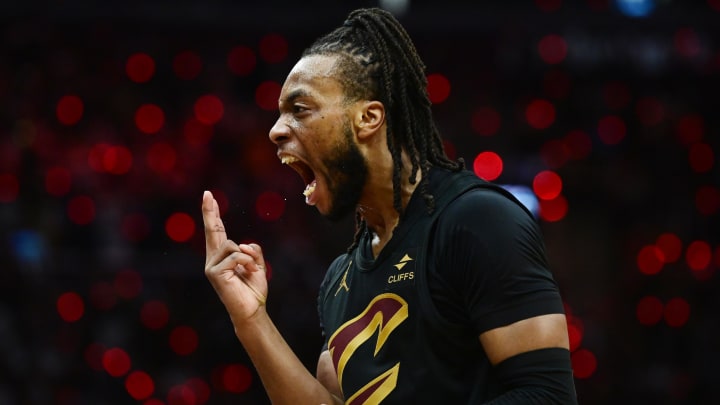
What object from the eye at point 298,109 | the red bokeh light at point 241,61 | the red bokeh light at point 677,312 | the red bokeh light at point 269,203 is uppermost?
the red bokeh light at point 241,61

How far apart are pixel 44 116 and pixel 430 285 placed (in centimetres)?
681

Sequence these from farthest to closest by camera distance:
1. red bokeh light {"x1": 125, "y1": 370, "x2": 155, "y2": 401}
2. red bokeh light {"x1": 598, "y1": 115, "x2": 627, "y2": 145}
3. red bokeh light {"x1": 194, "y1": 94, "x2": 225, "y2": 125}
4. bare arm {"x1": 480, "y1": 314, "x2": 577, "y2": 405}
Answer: red bokeh light {"x1": 598, "y1": 115, "x2": 627, "y2": 145}
red bokeh light {"x1": 194, "y1": 94, "x2": 225, "y2": 125}
red bokeh light {"x1": 125, "y1": 370, "x2": 155, "y2": 401}
bare arm {"x1": 480, "y1": 314, "x2": 577, "y2": 405}

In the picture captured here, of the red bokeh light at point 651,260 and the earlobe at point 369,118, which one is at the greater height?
the earlobe at point 369,118

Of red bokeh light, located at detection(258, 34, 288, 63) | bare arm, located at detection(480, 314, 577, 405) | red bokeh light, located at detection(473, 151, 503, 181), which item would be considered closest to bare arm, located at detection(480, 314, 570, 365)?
bare arm, located at detection(480, 314, 577, 405)

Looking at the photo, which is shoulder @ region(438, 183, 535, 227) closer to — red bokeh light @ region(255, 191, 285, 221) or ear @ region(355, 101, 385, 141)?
ear @ region(355, 101, 385, 141)

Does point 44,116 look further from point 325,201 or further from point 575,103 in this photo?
point 325,201

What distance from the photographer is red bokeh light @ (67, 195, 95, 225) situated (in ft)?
25.7

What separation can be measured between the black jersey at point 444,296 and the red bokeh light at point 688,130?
8032 mm

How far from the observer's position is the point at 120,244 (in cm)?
783

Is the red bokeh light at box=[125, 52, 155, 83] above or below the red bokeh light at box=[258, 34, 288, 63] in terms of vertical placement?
above

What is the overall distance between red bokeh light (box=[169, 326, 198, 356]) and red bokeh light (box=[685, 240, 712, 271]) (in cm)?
468

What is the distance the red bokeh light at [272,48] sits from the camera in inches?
376

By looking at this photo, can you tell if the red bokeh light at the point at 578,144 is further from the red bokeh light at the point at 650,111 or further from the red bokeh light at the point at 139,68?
the red bokeh light at the point at 139,68

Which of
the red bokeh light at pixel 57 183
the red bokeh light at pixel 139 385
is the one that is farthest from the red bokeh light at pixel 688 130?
the red bokeh light at pixel 57 183
